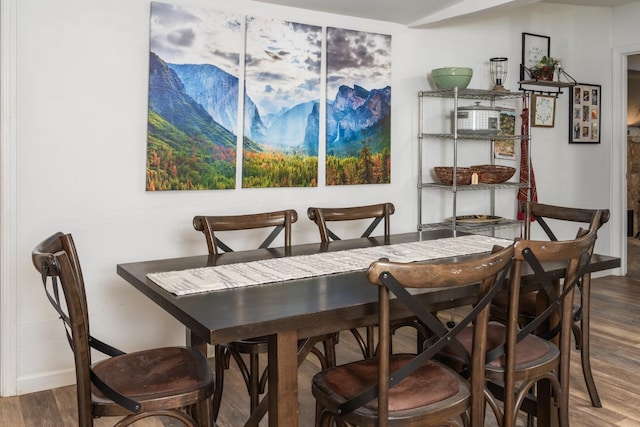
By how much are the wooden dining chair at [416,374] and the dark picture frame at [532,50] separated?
3.44 meters

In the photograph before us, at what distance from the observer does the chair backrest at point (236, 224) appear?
2.55 m

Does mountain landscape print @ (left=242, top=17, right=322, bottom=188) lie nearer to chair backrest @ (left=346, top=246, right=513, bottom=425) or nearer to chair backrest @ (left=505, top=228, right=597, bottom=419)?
chair backrest @ (left=505, top=228, right=597, bottom=419)

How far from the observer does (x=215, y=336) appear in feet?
4.67

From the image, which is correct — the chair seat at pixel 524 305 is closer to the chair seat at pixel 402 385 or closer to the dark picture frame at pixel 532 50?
the chair seat at pixel 402 385

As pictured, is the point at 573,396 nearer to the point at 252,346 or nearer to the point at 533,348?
the point at 533,348

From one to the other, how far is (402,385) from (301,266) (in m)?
0.67

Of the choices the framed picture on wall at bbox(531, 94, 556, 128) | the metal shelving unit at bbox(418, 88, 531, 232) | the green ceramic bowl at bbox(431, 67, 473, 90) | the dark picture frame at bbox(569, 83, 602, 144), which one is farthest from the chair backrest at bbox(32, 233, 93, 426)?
the dark picture frame at bbox(569, 83, 602, 144)

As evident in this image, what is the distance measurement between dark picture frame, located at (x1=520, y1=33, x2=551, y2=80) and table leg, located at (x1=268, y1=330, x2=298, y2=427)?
3958 millimetres

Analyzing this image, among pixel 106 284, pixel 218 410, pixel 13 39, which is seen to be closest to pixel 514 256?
pixel 218 410

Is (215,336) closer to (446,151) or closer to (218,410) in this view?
(218,410)

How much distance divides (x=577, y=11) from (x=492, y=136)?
187cm

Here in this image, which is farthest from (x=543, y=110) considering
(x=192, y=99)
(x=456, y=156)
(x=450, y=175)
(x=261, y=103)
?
(x=192, y=99)

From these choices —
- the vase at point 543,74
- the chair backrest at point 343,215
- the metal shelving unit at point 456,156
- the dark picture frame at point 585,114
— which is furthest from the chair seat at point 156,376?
the dark picture frame at point 585,114

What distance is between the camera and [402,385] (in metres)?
1.69
